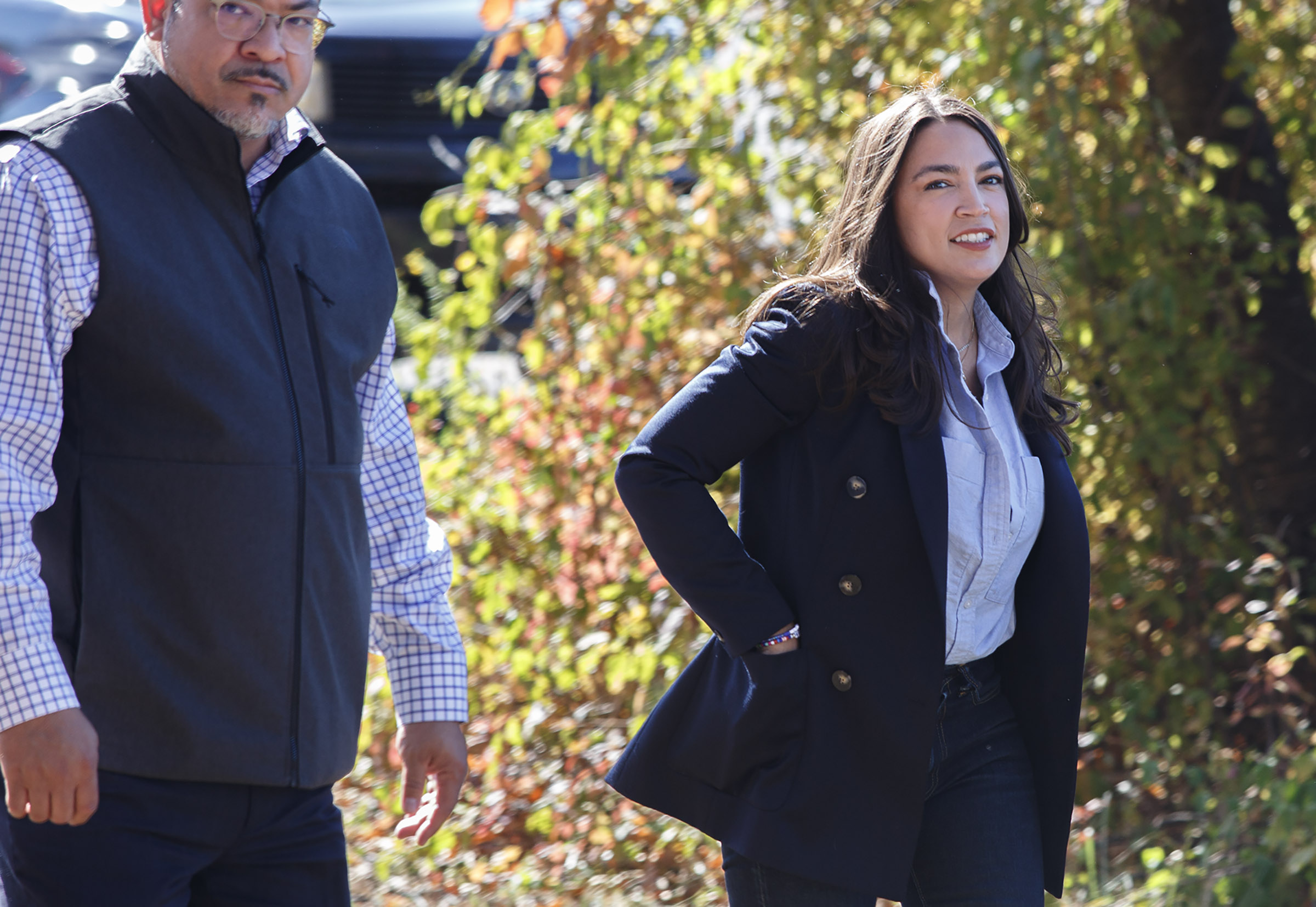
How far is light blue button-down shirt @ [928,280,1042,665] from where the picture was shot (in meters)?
2.32

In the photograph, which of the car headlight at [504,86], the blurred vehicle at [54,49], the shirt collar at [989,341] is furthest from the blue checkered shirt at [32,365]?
the blurred vehicle at [54,49]

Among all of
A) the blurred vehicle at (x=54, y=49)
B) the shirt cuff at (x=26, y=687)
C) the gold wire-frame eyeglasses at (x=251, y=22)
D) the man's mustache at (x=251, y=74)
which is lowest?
the shirt cuff at (x=26, y=687)

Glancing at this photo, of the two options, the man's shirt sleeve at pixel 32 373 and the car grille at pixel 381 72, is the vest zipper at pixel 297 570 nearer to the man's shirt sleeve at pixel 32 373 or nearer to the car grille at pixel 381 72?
the man's shirt sleeve at pixel 32 373

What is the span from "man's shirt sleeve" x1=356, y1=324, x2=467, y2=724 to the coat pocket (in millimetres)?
418

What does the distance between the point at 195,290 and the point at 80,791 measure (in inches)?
26.9

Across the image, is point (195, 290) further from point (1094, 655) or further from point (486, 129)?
point (486, 129)

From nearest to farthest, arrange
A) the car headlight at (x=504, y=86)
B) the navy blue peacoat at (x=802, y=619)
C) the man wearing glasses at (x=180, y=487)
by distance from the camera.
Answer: the man wearing glasses at (x=180, y=487)
the navy blue peacoat at (x=802, y=619)
the car headlight at (x=504, y=86)

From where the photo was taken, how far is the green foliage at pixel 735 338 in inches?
171

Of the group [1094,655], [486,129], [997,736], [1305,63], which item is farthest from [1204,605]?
[486,129]

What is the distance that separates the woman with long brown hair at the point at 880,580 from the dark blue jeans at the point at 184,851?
490 millimetres

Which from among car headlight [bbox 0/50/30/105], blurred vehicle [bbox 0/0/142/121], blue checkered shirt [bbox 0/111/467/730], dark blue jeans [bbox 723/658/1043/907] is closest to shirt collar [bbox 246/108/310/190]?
blue checkered shirt [bbox 0/111/467/730]

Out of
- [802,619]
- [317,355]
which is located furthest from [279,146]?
[802,619]

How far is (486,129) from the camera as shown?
7.36 meters

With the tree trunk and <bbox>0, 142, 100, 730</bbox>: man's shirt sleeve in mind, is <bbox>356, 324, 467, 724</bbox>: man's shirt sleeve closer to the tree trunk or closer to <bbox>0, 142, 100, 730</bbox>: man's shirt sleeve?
<bbox>0, 142, 100, 730</bbox>: man's shirt sleeve
